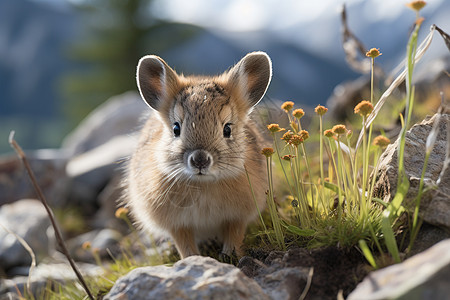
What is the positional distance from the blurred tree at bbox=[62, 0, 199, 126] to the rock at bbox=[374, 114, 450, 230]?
2212 centimetres

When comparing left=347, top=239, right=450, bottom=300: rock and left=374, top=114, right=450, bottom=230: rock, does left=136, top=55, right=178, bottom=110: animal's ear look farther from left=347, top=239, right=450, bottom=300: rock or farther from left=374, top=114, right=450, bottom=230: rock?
left=347, top=239, right=450, bottom=300: rock

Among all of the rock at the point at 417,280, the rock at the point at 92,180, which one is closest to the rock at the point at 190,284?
the rock at the point at 417,280

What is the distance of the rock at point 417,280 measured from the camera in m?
1.95

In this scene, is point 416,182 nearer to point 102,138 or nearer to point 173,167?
point 173,167

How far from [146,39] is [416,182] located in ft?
78.8

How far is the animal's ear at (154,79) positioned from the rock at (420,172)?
1.97 metres

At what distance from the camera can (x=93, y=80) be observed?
80.8 ft

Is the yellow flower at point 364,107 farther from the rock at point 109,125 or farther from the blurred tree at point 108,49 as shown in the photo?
the blurred tree at point 108,49

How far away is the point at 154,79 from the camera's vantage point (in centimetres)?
400

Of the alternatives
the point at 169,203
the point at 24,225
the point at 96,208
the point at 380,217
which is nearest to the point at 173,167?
the point at 169,203

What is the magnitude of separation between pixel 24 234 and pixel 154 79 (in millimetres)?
3383

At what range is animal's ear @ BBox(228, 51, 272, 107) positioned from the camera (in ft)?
12.6

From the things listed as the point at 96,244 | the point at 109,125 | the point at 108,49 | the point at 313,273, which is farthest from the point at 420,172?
the point at 108,49

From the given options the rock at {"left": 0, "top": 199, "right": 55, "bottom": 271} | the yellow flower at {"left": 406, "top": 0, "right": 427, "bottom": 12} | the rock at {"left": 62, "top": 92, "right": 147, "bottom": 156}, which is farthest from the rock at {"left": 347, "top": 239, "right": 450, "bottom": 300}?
the rock at {"left": 62, "top": 92, "right": 147, "bottom": 156}
